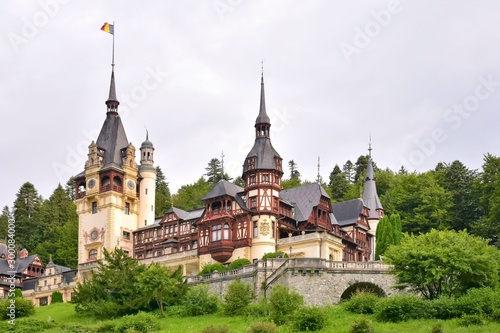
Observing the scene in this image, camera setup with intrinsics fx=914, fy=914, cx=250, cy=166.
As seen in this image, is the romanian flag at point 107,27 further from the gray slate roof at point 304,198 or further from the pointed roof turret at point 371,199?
the pointed roof turret at point 371,199

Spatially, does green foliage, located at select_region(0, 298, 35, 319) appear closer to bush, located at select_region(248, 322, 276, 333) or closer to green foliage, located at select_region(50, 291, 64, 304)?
green foliage, located at select_region(50, 291, 64, 304)

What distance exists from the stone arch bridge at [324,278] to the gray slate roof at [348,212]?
70.1 feet

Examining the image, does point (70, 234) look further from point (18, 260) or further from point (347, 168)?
point (347, 168)

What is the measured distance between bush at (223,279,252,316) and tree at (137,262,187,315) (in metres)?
3.72

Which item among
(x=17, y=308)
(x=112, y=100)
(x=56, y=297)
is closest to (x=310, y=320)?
(x=17, y=308)

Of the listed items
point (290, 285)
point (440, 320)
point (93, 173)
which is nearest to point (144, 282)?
point (290, 285)

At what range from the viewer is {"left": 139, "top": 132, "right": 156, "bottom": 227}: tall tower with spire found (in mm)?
83312

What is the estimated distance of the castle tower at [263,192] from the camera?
69938mm

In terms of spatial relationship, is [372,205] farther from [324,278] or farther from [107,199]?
[324,278]

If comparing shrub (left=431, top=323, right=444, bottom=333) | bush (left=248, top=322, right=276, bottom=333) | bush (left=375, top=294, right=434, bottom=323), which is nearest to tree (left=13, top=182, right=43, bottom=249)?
bush (left=248, top=322, right=276, bottom=333)

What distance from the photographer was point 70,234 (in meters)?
100

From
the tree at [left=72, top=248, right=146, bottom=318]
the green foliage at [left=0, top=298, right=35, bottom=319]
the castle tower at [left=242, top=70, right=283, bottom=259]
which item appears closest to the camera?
the tree at [left=72, top=248, right=146, bottom=318]

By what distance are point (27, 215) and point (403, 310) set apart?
2804 inches

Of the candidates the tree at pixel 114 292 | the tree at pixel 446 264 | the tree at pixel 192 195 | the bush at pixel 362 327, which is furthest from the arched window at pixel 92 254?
the bush at pixel 362 327
